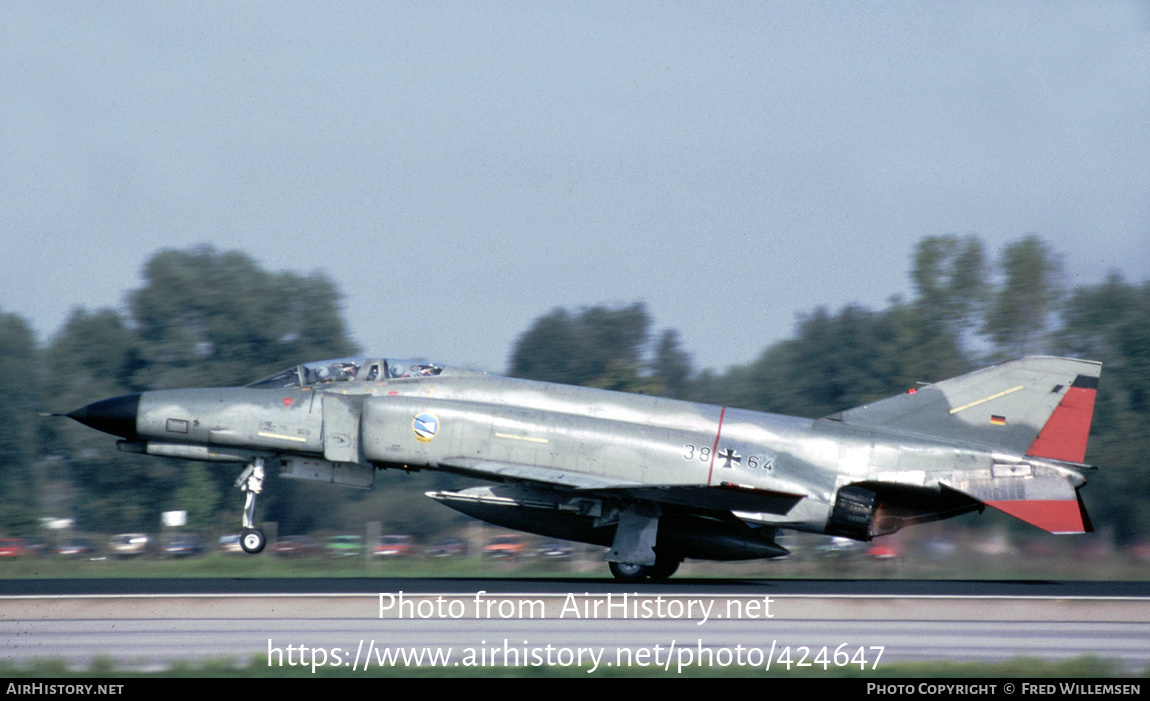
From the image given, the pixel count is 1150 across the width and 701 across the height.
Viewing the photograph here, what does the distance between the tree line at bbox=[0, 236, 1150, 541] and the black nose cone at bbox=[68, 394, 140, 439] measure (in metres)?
13.6

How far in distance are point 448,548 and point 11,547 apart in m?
9.01

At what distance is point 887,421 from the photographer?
14477 millimetres

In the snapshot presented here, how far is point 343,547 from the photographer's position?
2058cm

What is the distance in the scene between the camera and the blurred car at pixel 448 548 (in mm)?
20656

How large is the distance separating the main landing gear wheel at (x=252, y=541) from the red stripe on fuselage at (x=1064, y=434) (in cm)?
1019

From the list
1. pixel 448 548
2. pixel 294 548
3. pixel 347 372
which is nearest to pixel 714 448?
pixel 347 372

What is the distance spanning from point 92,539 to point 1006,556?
17.2m

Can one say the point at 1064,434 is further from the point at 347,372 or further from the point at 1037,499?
the point at 347,372

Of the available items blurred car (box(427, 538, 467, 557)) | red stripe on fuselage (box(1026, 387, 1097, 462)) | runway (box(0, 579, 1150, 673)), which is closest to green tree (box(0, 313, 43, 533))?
blurred car (box(427, 538, 467, 557))

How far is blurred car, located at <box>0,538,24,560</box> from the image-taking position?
20547 millimetres

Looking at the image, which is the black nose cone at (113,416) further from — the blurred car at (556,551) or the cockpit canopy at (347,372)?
the blurred car at (556,551)

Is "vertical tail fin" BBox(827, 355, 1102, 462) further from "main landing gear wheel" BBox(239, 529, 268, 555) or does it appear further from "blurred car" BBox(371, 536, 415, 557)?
"blurred car" BBox(371, 536, 415, 557)

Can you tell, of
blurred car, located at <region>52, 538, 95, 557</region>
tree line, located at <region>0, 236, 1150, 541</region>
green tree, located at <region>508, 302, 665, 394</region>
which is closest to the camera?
blurred car, located at <region>52, 538, 95, 557</region>
